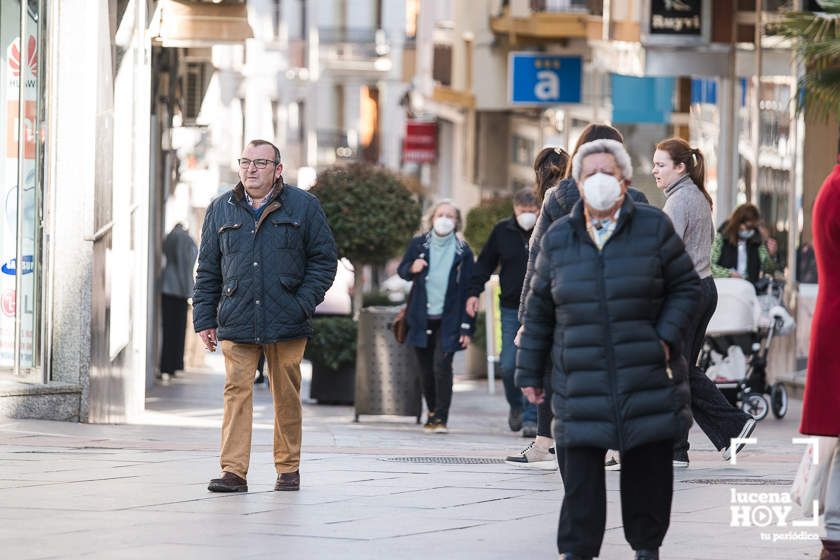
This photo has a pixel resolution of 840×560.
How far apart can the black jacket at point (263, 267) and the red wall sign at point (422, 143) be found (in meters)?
41.0

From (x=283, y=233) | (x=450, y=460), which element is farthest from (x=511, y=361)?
(x=283, y=233)

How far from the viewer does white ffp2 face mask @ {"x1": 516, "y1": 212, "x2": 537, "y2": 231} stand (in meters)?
14.3

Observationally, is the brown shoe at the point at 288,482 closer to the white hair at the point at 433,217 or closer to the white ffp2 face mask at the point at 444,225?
the white ffp2 face mask at the point at 444,225

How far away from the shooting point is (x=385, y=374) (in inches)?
647

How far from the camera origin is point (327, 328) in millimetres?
18297

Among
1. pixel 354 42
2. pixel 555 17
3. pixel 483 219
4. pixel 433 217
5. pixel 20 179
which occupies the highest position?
pixel 354 42

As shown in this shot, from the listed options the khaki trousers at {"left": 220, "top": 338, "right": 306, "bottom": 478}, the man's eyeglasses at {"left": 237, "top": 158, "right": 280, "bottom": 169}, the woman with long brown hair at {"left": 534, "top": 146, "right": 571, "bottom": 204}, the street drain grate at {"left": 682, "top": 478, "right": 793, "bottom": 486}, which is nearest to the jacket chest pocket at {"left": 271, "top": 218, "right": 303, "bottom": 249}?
the man's eyeglasses at {"left": 237, "top": 158, "right": 280, "bottom": 169}

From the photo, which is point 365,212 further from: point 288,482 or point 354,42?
point 354,42

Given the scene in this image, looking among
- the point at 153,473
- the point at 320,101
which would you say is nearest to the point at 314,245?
the point at 153,473

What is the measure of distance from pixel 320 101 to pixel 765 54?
4837cm

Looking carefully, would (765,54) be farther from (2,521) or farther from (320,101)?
(320,101)

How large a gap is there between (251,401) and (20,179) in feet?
14.0

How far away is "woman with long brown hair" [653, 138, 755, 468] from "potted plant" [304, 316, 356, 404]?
24.2 ft

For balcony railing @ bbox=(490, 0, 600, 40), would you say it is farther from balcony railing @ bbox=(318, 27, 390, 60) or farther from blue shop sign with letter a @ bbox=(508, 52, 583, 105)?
balcony railing @ bbox=(318, 27, 390, 60)
